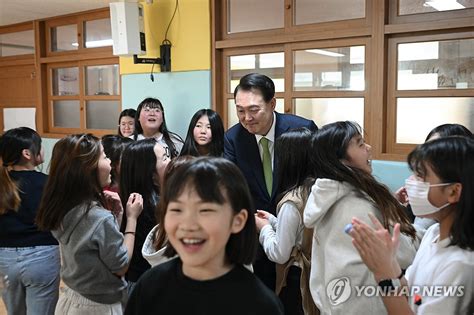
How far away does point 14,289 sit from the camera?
2252 mm

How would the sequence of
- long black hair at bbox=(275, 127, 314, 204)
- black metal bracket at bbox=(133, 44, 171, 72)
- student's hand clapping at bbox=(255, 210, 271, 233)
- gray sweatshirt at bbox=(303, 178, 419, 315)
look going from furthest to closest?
1. black metal bracket at bbox=(133, 44, 171, 72)
2. student's hand clapping at bbox=(255, 210, 271, 233)
3. long black hair at bbox=(275, 127, 314, 204)
4. gray sweatshirt at bbox=(303, 178, 419, 315)

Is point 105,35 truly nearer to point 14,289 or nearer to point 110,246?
point 14,289

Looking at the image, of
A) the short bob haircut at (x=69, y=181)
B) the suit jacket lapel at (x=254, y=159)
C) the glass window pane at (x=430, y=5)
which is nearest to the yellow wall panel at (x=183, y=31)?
the glass window pane at (x=430, y=5)

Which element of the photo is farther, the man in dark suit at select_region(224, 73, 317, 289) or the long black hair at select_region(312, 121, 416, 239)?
the man in dark suit at select_region(224, 73, 317, 289)

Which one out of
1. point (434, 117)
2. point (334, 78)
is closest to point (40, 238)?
point (334, 78)

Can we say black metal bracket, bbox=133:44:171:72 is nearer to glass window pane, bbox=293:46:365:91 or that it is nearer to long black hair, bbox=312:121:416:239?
glass window pane, bbox=293:46:365:91

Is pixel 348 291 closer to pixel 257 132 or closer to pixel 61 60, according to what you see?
pixel 257 132

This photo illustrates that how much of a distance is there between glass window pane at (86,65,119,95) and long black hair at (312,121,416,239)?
368 centimetres

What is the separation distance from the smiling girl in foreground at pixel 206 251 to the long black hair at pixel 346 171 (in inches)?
20.7

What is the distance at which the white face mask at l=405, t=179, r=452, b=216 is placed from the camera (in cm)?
129

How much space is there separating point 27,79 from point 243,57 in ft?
10.6

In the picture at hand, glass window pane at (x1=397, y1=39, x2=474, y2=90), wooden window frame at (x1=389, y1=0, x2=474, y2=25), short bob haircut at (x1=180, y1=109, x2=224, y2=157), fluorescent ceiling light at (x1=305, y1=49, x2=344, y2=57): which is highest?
wooden window frame at (x1=389, y1=0, x2=474, y2=25)

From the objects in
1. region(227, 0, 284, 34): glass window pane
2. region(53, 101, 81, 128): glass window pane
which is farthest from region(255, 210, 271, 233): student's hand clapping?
region(53, 101, 81, 128): glass window pane

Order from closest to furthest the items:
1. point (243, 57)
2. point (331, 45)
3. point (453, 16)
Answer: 1. point (453, 16)
2. point (331, 45)
3. point (243, 57)
